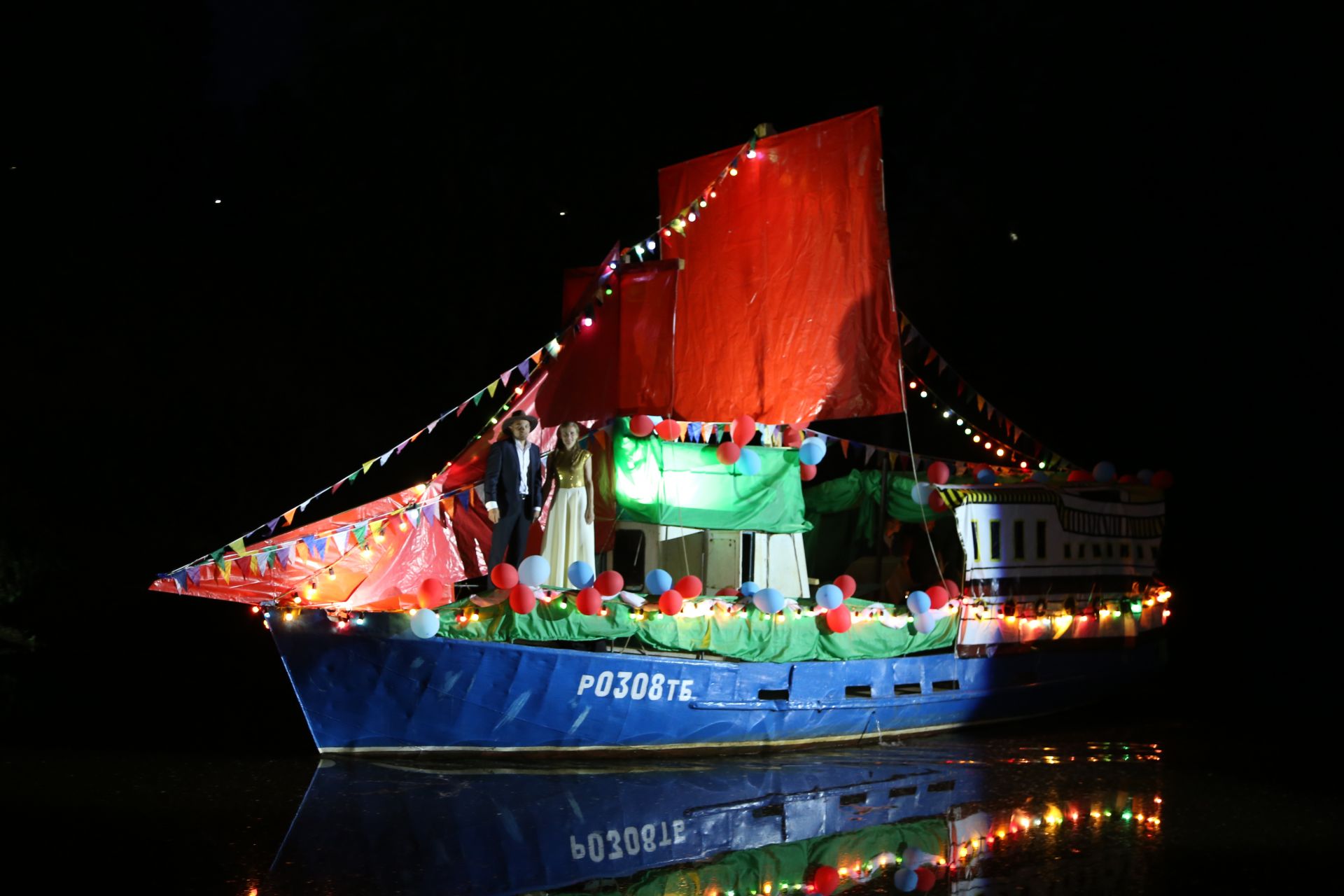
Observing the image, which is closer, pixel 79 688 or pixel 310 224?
pixel 79 688

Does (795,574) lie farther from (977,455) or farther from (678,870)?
(977,455)

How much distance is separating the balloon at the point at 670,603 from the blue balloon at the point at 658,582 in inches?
5.0

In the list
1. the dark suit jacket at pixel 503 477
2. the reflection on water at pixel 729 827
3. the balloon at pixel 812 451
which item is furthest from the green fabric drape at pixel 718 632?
the balloon at pixel 812 451

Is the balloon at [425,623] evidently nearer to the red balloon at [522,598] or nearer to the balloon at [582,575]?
the red balloon at [522,598]

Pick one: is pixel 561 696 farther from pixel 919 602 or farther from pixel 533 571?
pixel 919 602

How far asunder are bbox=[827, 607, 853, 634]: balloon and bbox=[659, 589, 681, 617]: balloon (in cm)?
147

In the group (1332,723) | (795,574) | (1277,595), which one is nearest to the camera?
(795,574)

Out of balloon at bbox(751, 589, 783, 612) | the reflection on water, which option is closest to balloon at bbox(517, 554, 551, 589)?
the reflection on water

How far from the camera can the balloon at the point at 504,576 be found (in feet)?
29.1

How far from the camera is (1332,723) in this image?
1253cm

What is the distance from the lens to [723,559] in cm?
1103

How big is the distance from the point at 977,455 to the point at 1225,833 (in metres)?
14.8

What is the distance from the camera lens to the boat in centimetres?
921

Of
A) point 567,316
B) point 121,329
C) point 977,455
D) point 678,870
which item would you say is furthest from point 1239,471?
point 121,329
